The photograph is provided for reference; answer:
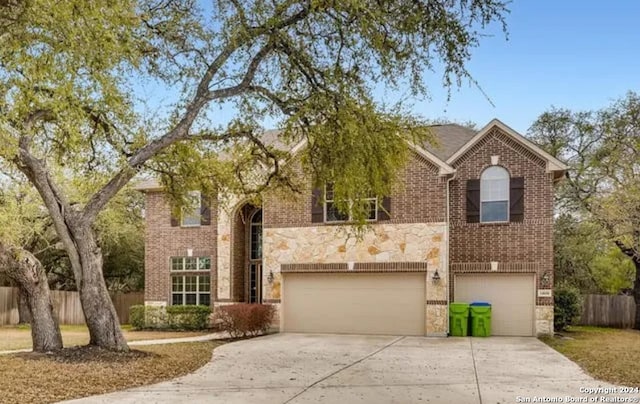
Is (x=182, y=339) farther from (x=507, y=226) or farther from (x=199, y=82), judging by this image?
(x=507, y=226)

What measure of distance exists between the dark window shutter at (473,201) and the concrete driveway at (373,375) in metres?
4.52

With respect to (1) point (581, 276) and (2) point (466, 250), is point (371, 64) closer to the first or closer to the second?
(2) point (466, 250)

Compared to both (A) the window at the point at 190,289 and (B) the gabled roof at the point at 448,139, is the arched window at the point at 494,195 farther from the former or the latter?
(A) the window at the point at 190,289

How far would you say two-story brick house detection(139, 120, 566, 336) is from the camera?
59.2ft

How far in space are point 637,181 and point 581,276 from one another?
327 inches

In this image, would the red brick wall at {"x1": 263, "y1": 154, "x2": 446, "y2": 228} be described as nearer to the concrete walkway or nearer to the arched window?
the arched window

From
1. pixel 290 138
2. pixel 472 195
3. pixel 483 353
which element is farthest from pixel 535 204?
pixel 290 138

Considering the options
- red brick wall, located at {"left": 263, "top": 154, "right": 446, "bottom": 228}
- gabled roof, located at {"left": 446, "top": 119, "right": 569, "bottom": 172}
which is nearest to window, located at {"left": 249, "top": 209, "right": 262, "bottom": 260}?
red brick wall, located at {"left": 263, "top": 154, "right": 446, "bottom": 228}

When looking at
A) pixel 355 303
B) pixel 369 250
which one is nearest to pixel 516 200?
pixel 369 250

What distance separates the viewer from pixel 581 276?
26188mm

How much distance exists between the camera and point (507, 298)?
1836 centimetres

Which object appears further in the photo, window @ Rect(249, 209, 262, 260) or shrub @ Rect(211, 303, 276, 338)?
window @ Rect(249, 209, 262, 260)

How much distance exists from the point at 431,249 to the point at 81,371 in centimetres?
1052

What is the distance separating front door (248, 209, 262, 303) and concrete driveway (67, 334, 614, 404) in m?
6.20
